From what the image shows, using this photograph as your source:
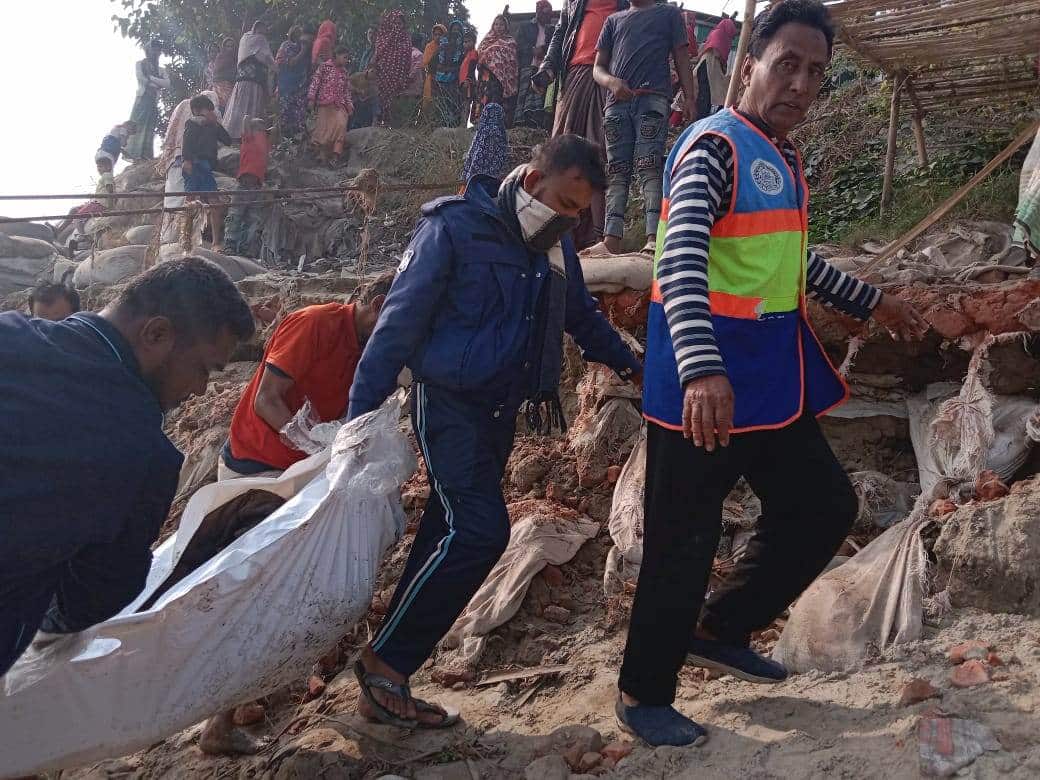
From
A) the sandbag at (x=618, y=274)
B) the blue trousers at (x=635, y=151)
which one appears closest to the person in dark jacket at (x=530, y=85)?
the blue trousers at (x=635, y=151)

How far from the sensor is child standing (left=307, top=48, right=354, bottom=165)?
37.3 feet

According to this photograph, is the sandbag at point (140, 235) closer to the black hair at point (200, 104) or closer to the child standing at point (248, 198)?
the child standing at point (248, 198)

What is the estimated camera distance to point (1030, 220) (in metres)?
3.60

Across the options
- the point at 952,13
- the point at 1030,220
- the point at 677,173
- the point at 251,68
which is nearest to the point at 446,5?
A: the point at 251,68

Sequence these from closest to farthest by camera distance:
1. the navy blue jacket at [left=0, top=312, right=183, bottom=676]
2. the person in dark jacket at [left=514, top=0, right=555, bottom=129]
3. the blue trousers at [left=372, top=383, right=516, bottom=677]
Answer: the navy blue jacket at [left=0, top=312, right=183, bottom=676] < the blue trousers at [left=372, top=383, right=516, bottom=677] < the person in dark jacket at [left=514, top=0, right=555, bottom=129]

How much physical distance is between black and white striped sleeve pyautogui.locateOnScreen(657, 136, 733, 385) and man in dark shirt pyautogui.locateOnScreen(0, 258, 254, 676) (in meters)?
0.99

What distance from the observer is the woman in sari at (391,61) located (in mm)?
11914

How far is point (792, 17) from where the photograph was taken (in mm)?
2119

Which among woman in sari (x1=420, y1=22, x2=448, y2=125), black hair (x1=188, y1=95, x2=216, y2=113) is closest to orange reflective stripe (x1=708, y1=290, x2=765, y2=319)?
black hair (x1=188, y1=95, x2=216, y2=113)

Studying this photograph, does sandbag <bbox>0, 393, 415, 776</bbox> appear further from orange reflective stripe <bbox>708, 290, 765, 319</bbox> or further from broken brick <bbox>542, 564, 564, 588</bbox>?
orange reflective stripe <bbox>708, 290, 765, 319</bbox>

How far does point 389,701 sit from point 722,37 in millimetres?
8099

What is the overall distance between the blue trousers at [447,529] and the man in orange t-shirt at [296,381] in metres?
0.69

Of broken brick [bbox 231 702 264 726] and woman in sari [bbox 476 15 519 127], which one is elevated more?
woman in sari [bbox 476 15 519 127]

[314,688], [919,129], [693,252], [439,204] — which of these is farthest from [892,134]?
[314,688]
